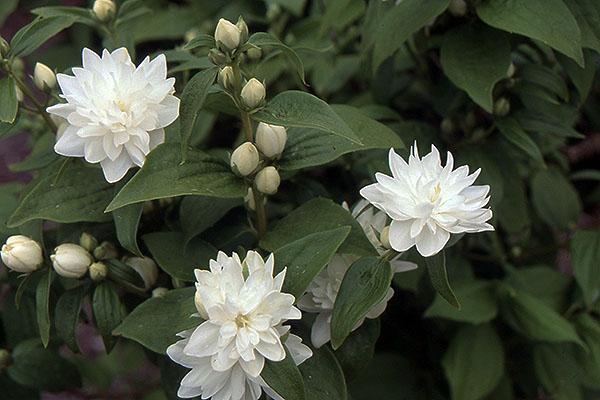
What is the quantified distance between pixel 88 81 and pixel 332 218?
0.33m

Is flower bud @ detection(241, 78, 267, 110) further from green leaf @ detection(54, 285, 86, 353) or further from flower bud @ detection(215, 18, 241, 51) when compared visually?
green leaf @ detection(54, 285, 86, 353)

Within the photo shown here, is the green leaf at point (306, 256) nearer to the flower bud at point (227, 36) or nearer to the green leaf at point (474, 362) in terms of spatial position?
the flower bud at point (227, 36)

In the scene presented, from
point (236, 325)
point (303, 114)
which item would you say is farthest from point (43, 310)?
point (303, 114)

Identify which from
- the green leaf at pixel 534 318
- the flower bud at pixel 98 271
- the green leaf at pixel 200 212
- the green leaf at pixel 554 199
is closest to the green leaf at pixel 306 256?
the green leaf at pixel 200 212

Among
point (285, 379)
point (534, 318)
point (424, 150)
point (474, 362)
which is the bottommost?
point (474, 362)

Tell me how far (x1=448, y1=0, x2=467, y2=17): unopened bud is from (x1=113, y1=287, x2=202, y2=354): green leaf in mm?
604

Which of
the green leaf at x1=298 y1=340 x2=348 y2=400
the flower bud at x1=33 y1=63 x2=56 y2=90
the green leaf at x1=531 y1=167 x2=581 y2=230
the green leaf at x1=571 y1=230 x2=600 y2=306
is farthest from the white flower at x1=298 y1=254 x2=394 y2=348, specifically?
the green leaf at x1=531 y1=167 x2=581 y2=230

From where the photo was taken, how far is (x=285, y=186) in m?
1.14

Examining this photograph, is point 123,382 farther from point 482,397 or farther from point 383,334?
point 482,397

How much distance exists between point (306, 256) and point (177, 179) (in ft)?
0.55

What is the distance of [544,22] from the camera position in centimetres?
105

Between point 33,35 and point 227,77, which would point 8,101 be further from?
point 227,77

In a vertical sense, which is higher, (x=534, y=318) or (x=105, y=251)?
(x=105, y=251)

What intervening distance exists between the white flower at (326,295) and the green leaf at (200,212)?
0.15 m
